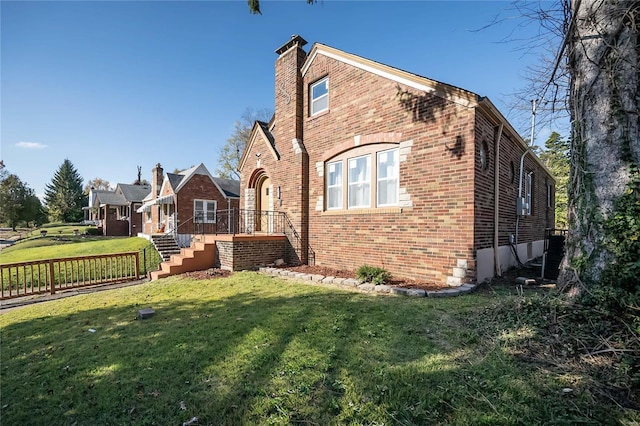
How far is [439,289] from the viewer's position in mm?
6453

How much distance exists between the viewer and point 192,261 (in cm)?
1029

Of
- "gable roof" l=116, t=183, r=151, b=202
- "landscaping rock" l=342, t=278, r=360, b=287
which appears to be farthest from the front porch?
"gable roof" l=116, t=183, r=151, b=202

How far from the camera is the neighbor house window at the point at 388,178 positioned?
27.0ft

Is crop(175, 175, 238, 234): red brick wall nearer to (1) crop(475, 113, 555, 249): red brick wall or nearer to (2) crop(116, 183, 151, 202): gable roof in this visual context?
(2) crop(116, 183, 151, 202): gable roof

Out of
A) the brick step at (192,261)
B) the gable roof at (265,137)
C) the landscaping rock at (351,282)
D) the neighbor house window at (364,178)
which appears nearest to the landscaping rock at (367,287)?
the landscaping rock at (351,282)

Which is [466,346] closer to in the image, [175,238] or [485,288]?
[485,288]

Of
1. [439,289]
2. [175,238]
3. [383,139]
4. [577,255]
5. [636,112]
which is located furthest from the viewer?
[175,238]

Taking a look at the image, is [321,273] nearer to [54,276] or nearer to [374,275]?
[374,275]

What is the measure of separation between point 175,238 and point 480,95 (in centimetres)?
1676

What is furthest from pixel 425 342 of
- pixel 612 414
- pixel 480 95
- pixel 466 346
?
pixel 480 95

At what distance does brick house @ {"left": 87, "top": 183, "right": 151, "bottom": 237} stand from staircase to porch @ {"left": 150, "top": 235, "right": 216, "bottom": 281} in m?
25.0

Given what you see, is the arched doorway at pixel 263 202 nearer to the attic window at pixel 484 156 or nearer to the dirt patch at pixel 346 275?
the dirt patch at pixel 346 275

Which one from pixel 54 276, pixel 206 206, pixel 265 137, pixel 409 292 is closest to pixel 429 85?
pixel 409 292

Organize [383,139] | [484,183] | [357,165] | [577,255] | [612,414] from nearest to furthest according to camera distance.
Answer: [612,414]
[577,255]
[484,183]
[383,139]
[357,165]
